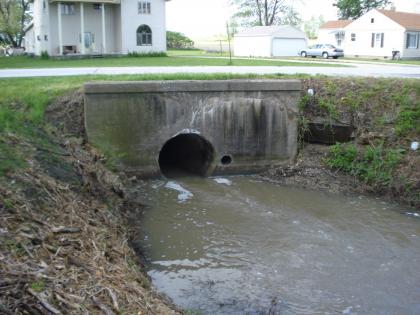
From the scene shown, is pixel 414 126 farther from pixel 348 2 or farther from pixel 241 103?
pixel 348 2

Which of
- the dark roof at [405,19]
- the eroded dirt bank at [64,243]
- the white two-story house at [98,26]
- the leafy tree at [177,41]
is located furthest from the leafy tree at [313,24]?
the eroded dirt bank at [64,243]

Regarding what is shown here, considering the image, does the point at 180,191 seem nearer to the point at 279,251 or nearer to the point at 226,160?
the point at 226,160

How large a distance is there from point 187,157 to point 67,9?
26.8 m

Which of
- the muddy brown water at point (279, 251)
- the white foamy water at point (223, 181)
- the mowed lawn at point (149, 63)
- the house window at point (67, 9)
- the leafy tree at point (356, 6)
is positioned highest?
the leafy tree at point (356, 6)

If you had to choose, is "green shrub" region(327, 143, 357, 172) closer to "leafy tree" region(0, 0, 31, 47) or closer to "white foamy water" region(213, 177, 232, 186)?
"white foamy water" region(213, 177, 232, 186)

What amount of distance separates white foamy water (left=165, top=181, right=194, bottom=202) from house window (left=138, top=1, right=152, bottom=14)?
29.1 m

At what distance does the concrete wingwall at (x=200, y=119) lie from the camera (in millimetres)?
12438

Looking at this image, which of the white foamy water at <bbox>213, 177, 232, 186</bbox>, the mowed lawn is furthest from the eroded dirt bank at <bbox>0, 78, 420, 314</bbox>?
the mowed lawn

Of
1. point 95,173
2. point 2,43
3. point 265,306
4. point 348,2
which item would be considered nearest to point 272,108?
point 95,173

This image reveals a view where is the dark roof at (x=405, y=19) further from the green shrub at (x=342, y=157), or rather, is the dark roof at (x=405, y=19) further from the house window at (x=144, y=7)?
the green shrub at (x=342, y=157)

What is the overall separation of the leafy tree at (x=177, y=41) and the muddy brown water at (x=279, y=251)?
5155 cm

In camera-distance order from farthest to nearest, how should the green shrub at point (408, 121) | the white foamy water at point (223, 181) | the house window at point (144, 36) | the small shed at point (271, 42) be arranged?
the small shed at point (271, 42)
the house window at point (144, 36)
the white foamy water at point (223, 181)
the green shrub at point (408, 121)

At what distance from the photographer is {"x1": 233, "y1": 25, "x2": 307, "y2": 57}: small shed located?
46.6 m

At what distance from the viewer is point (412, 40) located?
46.8 m
